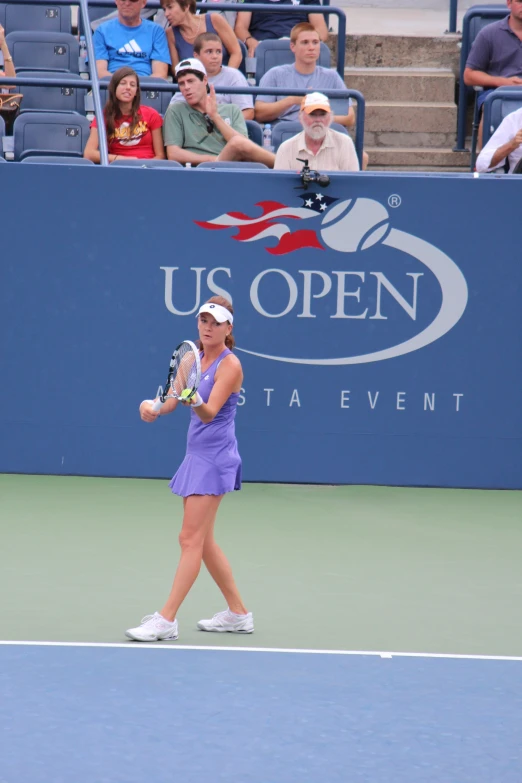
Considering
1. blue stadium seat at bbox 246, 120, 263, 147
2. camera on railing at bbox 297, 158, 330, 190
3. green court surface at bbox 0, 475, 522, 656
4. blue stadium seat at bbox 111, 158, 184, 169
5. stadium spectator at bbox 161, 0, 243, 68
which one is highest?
stadium spectator at bbox 161, 0, 243, 68

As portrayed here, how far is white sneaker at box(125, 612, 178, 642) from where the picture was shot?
575 centimetres

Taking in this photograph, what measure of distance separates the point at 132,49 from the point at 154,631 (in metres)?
7.13

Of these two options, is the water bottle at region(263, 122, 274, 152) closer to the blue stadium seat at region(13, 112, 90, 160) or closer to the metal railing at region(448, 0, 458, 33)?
the blue stadium seat at region(13, 112, 90, 160)

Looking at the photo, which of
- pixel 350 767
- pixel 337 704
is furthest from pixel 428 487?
pixel 350 767

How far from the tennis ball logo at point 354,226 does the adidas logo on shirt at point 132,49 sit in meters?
3.44

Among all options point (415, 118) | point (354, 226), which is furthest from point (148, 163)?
point (415, 118)

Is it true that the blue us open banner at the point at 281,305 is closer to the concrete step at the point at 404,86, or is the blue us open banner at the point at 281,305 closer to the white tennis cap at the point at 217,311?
the white tennis cap at the point at 217,311

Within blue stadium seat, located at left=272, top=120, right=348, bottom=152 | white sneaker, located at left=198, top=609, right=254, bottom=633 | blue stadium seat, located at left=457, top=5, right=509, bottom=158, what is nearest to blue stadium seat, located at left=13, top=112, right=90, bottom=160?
blue stadium seat, located at left=272, top=120, right=348, bottom=152

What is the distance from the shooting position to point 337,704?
16.6 feet

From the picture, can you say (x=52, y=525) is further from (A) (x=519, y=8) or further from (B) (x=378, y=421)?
(A) (x=519, y=8)

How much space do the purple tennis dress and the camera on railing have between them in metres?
3.28

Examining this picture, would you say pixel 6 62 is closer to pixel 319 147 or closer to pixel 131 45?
pixel 131 45

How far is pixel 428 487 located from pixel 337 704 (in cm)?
426

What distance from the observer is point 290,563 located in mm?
7273
